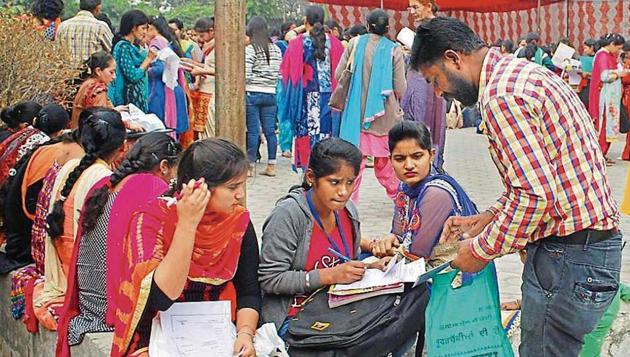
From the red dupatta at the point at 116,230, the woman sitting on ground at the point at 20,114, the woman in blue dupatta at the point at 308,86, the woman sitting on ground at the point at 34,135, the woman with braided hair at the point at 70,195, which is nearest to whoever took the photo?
the red dupatta at the point at 116,230

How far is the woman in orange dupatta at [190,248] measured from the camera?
3152mm

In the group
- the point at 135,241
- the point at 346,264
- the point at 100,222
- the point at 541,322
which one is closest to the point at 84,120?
the point at 100,222

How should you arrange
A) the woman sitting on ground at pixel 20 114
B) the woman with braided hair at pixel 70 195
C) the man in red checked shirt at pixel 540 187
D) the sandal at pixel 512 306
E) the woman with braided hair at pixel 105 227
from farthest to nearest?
the woman sitting on ground at pixel 20 114, the sandal at pixel 512 306, the woman with braided hair at pixel 70 195, the woman with braided hair at pixel 105 227, the man in red checked shirt at pixel 540 187

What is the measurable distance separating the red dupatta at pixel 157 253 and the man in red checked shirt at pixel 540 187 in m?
0.89

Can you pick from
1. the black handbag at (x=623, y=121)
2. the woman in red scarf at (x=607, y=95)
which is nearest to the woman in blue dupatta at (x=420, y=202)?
the woman in red scarf at (x=607, y=95)

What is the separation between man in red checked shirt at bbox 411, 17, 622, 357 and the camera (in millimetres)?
2789

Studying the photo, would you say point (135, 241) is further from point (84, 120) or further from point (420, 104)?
point (420, 104)

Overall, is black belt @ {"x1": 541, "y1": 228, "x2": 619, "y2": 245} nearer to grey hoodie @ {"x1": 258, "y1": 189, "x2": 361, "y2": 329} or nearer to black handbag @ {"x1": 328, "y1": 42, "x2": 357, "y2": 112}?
grey hoodie @ {"x1": 258, "y1": 189, "x2": 361, "y2": 329}

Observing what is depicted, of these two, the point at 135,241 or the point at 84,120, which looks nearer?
the point at 135,241

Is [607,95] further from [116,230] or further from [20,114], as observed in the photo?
[116,230]

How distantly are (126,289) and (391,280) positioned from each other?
3.22 ft

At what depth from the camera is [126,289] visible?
3359 millimetres

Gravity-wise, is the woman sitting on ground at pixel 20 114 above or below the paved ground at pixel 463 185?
above

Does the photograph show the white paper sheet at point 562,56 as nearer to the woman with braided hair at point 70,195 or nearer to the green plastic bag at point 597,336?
the woman with braided hair at point 70,195
